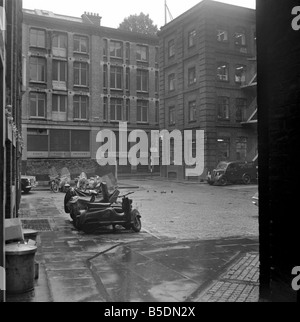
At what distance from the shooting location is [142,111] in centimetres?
4525

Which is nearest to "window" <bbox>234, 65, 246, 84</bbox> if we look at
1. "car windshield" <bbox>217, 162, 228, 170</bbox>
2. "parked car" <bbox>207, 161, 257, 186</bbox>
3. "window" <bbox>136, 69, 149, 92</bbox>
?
Result: "parked car" <bbox>207, 161, 257, 186</bbox>

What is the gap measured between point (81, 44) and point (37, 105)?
7812 mm

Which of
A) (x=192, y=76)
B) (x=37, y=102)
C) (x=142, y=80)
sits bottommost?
(x=37, y=102)

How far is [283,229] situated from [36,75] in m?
37.8

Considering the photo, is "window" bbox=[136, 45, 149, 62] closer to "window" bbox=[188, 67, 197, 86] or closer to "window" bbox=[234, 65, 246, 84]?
"window" bbox=[188, 67, 197, 86]

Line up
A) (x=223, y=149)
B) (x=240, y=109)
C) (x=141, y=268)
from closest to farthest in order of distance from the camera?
(x=141, y=268) → (x=223, y=149) → (x=240, y=109)

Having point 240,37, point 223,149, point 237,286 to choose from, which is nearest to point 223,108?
point 223,149

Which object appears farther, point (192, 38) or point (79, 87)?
point (79, 87)

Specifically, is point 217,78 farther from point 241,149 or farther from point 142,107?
point 142,107

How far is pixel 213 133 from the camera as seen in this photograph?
33.2 metres

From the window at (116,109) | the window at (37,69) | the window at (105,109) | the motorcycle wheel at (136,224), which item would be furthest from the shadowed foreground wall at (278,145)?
the window at (116,109)

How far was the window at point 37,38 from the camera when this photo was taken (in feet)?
128

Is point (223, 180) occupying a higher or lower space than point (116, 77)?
lower
